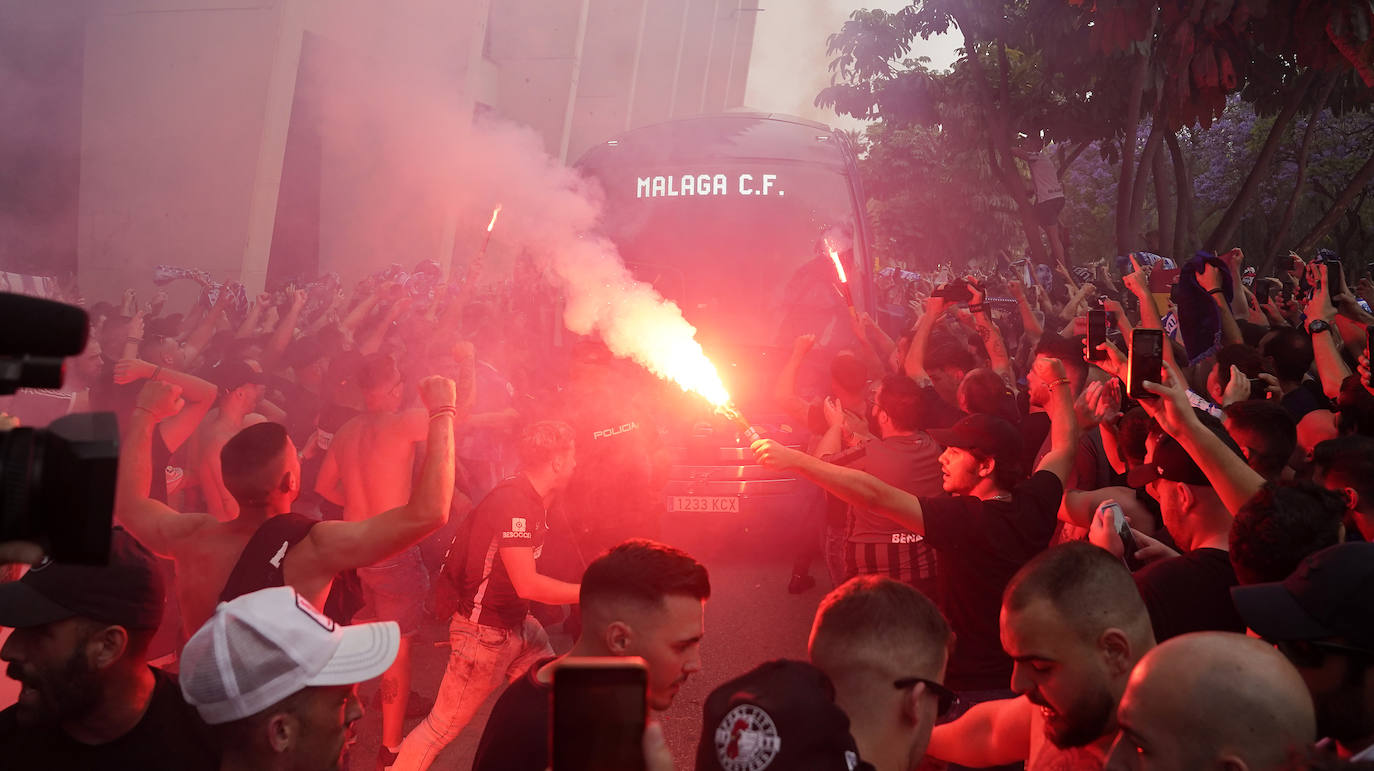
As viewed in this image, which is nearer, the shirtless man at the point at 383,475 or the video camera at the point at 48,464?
the video camera at the point at 48,464

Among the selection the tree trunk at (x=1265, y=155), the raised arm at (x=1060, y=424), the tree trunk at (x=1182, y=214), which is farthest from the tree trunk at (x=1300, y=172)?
the raised arm at (x=1060, y=424)

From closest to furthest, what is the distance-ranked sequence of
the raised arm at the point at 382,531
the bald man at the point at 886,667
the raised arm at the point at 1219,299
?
the bald man at the point at 886,667 → the raised arm at the point at 382,531 → the raised arm at the point at 1219,299

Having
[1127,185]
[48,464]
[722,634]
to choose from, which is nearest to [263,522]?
[48,464]

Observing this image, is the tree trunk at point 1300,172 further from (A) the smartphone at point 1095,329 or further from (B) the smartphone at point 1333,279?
(A) the smartphone at point 1095,329

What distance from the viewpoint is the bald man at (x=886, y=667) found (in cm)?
233

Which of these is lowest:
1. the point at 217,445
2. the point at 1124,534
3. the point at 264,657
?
the point at 217,445

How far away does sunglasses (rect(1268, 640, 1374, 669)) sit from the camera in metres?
2.18

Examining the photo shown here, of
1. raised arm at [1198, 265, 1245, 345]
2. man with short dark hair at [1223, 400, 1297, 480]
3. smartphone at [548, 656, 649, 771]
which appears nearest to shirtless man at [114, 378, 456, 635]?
smartphone at [548, 656, 649, 771]

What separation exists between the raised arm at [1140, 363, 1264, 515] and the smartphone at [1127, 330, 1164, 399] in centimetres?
3

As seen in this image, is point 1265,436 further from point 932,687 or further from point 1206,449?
point 932,687

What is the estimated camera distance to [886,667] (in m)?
2.37

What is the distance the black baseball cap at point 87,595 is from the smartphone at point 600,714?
1.69m

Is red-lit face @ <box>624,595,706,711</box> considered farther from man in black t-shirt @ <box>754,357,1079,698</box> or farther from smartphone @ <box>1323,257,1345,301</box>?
smartphone @ <box>1323,257,1345,301</box>

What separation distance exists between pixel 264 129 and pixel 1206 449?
11270 mm
